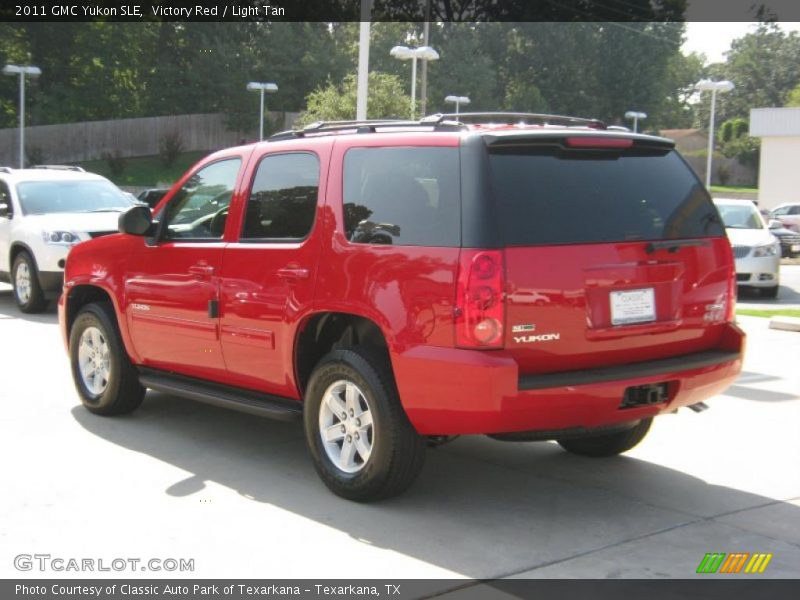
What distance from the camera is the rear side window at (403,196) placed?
516cm

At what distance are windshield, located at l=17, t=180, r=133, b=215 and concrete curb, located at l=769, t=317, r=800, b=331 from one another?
A: 28.1 ft

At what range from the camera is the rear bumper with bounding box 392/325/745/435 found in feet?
16.0

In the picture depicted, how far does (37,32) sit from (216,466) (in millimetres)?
63968

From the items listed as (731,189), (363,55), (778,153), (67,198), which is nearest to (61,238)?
(67,198)

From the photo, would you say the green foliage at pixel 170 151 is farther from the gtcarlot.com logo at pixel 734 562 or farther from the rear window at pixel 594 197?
the gtcarlot.com logo at pixel 734 562

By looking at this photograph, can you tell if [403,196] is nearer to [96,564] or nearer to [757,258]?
[96,564]

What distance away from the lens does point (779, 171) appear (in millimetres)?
50125

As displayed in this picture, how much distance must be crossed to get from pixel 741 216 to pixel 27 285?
12.5 metres

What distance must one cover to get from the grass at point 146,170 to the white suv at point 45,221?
40.1 meters

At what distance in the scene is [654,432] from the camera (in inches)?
292

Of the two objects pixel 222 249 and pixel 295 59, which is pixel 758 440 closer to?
pixel 222 249

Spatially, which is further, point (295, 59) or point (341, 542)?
point (295, 59)

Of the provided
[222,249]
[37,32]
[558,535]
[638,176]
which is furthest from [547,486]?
[37,32]

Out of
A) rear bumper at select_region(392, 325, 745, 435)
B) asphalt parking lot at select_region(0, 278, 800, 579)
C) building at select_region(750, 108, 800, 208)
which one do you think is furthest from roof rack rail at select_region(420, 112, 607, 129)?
building at select_region(750, 108, 800, 208)
